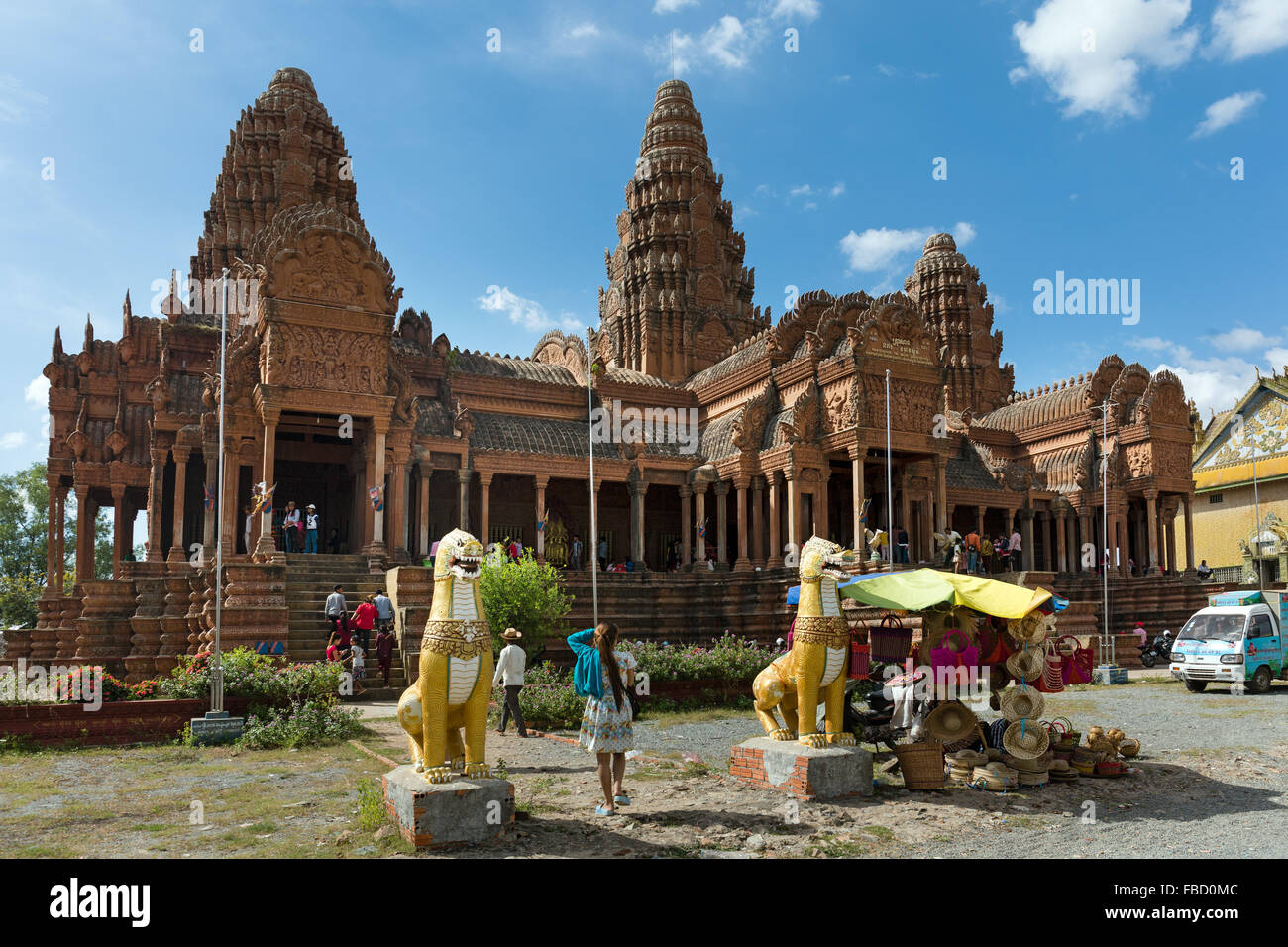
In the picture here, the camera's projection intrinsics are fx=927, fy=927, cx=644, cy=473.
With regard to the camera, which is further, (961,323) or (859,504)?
(961,323)

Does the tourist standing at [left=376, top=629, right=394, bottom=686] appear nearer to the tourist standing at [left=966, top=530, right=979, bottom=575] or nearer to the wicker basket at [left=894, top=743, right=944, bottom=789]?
the wicker basket at [left=894, top=743, right=944, bottom=789]

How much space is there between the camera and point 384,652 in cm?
1716

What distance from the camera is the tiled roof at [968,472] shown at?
34875mm

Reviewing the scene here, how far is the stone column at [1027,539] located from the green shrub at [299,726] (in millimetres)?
27854

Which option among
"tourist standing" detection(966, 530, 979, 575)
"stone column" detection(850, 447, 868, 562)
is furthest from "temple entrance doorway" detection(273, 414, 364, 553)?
"tourist standing" detection(966, 530, 979, 575)

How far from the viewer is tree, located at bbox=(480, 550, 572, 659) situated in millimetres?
16406

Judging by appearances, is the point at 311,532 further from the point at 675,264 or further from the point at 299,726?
the point at 675,264

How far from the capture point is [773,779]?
9102 mm

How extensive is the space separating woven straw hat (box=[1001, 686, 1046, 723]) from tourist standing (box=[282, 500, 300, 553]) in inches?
736

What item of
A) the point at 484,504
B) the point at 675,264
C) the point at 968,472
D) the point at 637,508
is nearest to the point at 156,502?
the point at 484,504

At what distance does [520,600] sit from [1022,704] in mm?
9442
